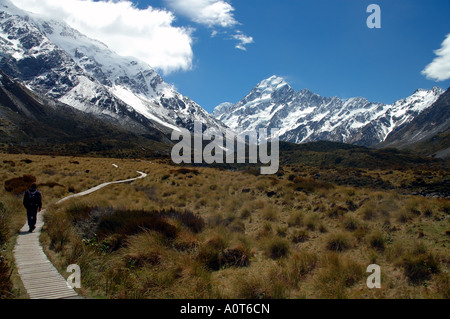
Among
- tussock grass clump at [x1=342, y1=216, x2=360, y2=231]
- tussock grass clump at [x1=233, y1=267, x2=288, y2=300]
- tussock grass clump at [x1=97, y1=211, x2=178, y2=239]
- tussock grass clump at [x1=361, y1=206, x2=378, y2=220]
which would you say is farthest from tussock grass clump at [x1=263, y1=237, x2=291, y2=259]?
tussock grass clump at [x1=361, y1=206, x2=378, y2=220]

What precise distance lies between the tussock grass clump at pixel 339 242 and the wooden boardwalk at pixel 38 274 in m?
8.23

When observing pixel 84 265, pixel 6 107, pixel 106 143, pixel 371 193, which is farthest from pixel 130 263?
pixel 6 107

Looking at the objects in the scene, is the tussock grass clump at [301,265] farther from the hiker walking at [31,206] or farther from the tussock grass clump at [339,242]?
the hiker walking at [31,206]

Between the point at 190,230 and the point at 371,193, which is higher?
the point at 371,193

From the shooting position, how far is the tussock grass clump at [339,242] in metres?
10.2

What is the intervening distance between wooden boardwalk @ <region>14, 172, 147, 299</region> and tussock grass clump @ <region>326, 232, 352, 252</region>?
8.23 metres

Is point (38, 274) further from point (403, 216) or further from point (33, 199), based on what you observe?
point (403, 216)

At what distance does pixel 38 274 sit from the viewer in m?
7.63

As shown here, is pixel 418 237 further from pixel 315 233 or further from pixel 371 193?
pixel 371 193

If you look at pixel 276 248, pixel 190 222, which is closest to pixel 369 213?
pixel 276 248

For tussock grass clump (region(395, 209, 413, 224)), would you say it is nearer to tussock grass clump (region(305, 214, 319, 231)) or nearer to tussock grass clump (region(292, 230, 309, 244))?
tussock grass clump (region(305, 214, 319, 231))

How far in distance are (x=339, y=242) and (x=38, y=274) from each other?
9.59 meters

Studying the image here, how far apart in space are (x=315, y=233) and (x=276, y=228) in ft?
5.60

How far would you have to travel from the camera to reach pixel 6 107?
19775 cm
